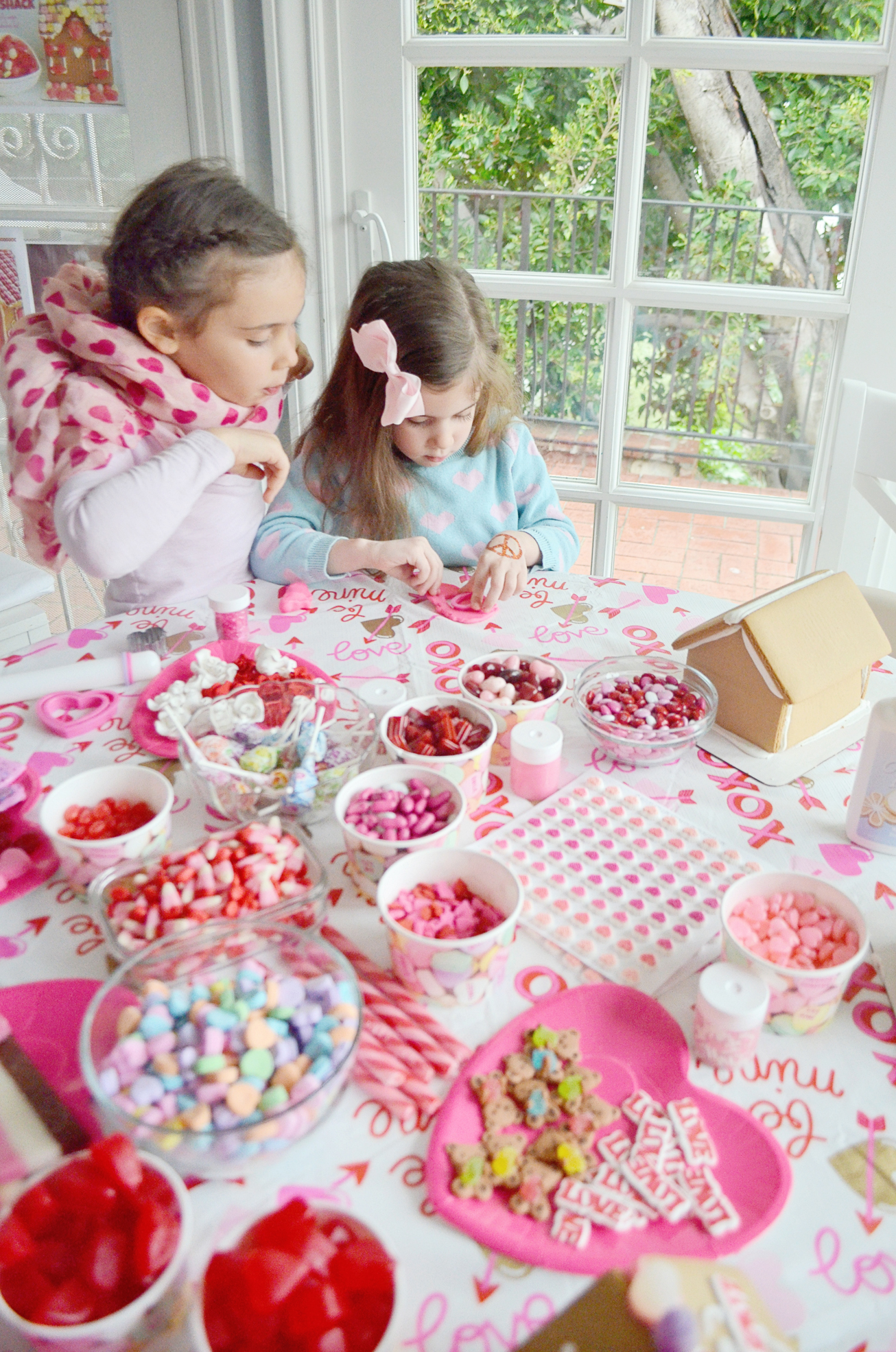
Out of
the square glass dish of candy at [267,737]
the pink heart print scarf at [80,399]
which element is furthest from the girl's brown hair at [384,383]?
the square glass dish of candy at [267,737]

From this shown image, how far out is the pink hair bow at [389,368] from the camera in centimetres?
131

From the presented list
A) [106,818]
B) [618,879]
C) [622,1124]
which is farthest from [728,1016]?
[106,818]

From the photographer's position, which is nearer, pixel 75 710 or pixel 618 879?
pixel 618 879

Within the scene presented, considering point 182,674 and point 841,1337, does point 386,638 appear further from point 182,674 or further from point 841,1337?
point 841,1337

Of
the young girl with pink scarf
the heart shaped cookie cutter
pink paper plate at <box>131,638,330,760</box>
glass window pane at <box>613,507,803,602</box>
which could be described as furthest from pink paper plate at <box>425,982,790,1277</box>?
glass window pane at <box>613,507,803,602</box>

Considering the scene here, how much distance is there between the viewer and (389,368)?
4.29 feet

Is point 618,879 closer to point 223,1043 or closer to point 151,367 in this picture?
point 223,1043

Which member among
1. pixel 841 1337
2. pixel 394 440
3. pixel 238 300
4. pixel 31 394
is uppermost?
pixel 238 300

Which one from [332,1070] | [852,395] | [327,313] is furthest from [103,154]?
[332,1070]

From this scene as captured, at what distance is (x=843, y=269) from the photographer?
1883mm

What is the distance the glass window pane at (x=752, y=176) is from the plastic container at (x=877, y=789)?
139 centimetres

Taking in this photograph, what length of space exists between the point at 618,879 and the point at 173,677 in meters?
0.61

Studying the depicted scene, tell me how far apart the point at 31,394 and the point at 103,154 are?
113cm

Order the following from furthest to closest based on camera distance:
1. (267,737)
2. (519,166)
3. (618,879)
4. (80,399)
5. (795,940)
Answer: (519,166), (80,399), (267,737), (618,879), (795,940)
